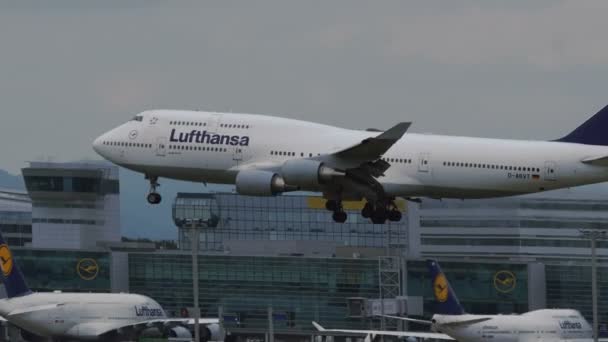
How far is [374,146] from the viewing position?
10631 cm

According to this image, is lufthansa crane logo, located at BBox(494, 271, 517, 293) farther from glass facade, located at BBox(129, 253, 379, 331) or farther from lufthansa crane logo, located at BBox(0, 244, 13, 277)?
lufthansa crane logo, located at BBox(0, 244, 13, 277)

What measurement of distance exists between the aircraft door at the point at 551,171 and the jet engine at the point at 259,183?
51.9ft

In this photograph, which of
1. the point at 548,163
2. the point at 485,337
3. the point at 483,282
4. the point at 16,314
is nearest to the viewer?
the point at 548,163

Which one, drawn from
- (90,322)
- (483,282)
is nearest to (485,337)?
(90,322)

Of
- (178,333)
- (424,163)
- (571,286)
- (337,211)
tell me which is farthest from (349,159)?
(571,286)

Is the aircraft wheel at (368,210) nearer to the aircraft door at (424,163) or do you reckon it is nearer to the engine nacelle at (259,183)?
the aircraft door at (424,163)

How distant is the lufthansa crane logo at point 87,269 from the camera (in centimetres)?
Result: 19862

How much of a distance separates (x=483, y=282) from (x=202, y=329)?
48128mm

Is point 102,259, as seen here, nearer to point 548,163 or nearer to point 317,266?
point 317,266

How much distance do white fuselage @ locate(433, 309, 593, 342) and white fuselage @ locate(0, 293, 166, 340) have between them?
25522mm

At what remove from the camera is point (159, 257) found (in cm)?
19738

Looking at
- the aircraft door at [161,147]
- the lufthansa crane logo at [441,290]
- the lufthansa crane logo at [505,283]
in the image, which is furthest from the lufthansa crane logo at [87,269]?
the aircraft door at [161,147]

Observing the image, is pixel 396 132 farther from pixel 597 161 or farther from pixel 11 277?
pixel 11 277

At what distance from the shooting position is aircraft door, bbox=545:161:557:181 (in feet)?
350
